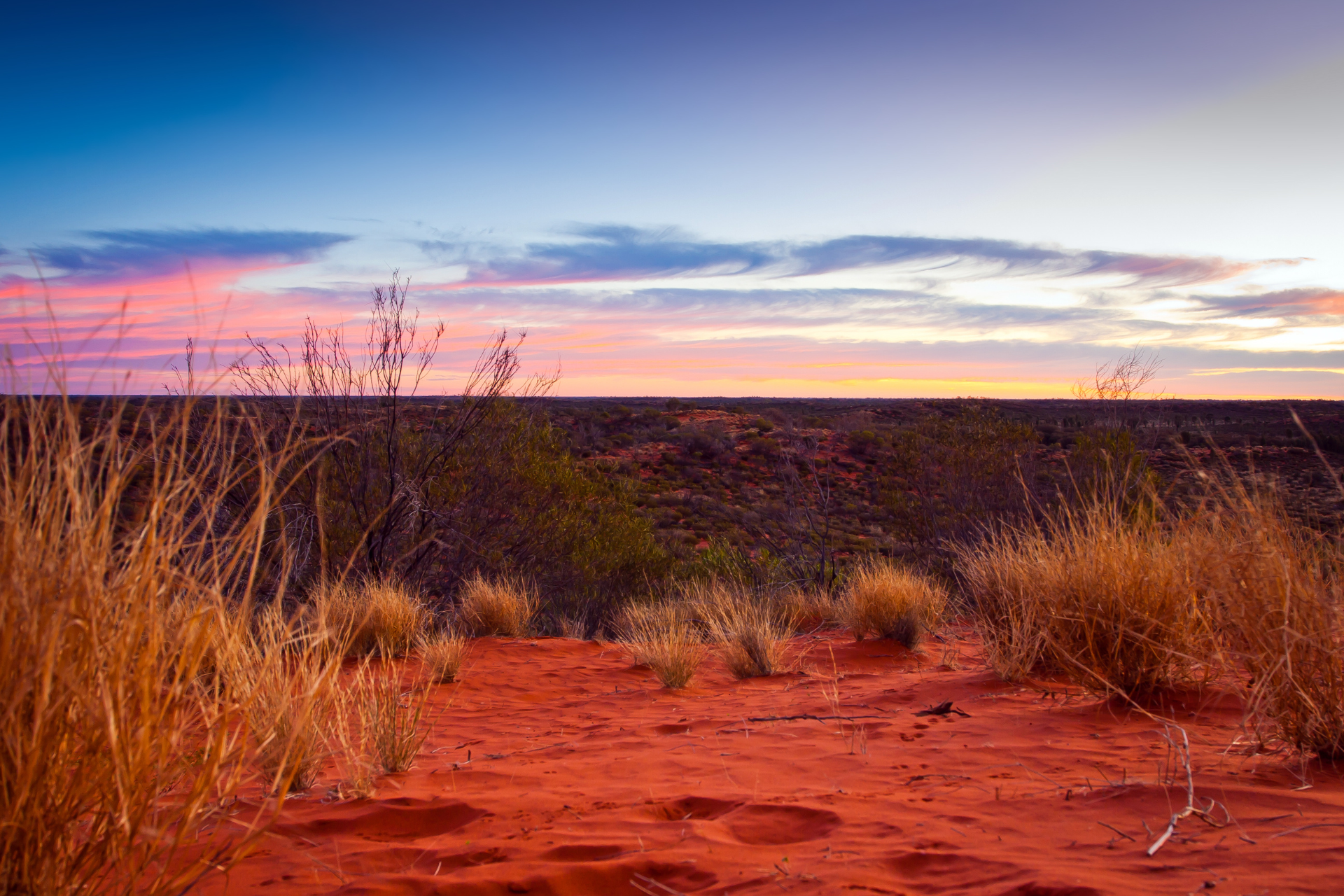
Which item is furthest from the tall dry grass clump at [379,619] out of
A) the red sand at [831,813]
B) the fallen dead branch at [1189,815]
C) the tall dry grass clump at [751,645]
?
the fallen dead branch at [1189,815]

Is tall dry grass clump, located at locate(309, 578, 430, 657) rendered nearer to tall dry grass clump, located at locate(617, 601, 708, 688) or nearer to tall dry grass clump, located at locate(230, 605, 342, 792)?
tall dry grass clump, located at locate(617, 601, 708, 688)

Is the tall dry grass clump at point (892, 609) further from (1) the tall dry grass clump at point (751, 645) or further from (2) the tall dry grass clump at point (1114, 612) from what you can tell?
(2) the tall dry grass clump at point (1114, 612)

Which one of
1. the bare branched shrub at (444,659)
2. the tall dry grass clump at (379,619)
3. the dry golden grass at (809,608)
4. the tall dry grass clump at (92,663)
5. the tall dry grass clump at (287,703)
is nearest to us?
the tall dry grass clump at (92,663)

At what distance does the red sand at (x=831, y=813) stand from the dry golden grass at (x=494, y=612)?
3.98 metres

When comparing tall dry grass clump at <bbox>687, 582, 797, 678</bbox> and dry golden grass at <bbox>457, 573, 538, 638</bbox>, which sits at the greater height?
tall dry grass clump at <bbox>687, 582, 797, 678</bbox>

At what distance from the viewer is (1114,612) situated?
4.45 metres

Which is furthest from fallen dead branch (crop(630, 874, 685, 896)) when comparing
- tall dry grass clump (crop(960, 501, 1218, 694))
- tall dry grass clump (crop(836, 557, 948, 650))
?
tall dry grass clump (crop(836, 557, 948, 650))

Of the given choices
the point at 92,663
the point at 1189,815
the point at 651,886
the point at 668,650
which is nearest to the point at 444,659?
the point at 668,650

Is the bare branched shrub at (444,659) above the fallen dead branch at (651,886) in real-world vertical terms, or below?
below

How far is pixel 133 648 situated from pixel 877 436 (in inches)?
1298

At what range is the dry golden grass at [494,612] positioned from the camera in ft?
29.0

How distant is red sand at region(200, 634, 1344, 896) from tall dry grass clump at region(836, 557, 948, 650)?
2.88 m

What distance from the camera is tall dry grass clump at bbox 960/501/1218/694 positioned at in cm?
417

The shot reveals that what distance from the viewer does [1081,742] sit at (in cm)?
366
